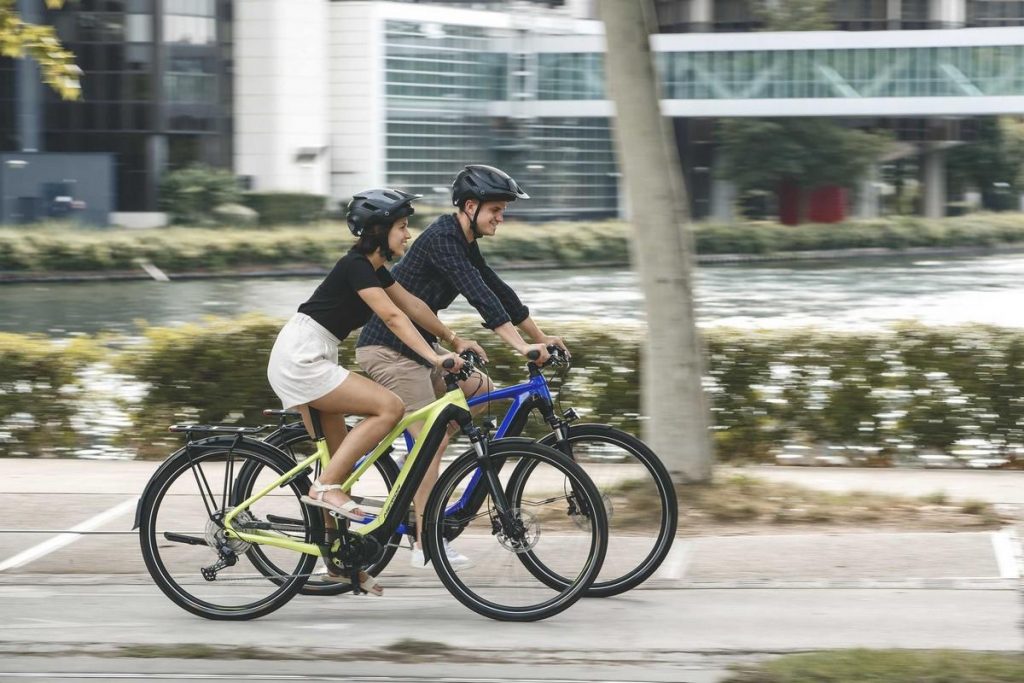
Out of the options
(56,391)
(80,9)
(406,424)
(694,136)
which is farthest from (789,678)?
(694,136)

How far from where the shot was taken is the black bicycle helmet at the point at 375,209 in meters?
5.53

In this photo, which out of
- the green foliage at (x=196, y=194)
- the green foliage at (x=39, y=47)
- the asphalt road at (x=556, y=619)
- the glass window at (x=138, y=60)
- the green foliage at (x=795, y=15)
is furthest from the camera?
the green foliage at (x=795, y=15)

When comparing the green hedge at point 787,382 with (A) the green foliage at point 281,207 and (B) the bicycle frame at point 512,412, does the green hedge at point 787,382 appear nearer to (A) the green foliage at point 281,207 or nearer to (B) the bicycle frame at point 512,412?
(B) the bicycle frame at point 512,412

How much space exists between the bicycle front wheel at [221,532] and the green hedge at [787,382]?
3701 mm

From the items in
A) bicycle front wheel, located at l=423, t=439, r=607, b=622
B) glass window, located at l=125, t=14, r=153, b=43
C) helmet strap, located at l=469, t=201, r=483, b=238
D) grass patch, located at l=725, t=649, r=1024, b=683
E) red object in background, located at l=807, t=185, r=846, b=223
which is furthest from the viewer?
red object in background, located at l=807, t=185, r=846, b=223

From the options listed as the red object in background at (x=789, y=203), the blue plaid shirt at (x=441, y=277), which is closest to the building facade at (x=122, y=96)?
the red object in background at (x=789, y=203)

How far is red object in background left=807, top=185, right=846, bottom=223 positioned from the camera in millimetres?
68000

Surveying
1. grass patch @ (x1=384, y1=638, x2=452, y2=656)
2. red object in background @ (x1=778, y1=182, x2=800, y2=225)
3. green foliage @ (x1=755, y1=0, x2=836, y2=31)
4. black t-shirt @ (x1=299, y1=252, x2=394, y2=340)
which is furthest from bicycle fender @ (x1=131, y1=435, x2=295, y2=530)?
green foliage @ (x1=755, y1=0, x2=836, y2=31)

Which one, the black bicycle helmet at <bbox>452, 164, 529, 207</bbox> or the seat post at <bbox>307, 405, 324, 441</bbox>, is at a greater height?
the black bicycle helmet at <bbox>452, 164, 529, 207</bbox>

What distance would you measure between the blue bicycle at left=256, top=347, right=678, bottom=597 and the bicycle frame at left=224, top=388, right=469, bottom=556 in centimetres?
11

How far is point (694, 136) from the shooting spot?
70.9 m

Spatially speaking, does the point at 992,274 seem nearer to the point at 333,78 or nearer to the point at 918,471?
the point at 333,78

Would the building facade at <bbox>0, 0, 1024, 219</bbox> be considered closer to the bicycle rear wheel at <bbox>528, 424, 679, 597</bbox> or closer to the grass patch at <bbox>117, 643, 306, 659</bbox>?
the bicycle rear wheel at <bbox>528, 424, 679, 597</bbox>

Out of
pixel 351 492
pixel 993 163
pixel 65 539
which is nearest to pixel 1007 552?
pixel 351 492
